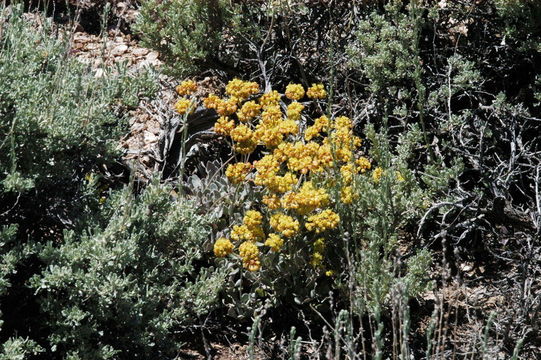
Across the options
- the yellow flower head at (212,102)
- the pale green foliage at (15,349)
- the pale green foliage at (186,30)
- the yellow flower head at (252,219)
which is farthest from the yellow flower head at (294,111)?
the pale green foliage at (15,349)

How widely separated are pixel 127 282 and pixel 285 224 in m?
0.83

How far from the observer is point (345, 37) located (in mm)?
5211

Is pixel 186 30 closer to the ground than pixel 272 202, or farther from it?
farther from it

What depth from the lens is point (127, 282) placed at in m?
3.19

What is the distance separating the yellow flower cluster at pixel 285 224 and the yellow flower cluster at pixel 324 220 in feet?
0.19

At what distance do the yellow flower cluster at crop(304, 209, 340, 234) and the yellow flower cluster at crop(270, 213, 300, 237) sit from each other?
0.06 metres

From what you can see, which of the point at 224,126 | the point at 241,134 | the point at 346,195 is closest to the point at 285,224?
the point at 346,195

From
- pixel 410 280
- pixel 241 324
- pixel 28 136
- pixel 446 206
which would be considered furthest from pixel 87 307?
pixel 446 206

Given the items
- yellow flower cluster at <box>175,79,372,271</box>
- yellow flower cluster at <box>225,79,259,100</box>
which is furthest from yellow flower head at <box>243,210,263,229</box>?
yellow flower cluster at <box>225,79,259,100</box>

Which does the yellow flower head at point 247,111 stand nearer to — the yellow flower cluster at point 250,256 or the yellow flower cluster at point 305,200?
the yellow flower cluster at point 305,200

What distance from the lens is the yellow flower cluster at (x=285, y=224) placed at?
3.67m

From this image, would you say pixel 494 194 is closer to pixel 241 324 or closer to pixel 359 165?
pixel 359 165

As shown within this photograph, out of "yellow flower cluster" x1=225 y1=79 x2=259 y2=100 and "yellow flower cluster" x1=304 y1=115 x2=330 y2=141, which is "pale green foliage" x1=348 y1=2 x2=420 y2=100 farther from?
"yellow flower cluster" x1=225 y1=79 x2=259 y2=100

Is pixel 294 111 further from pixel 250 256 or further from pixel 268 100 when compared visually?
pixel 250 256
